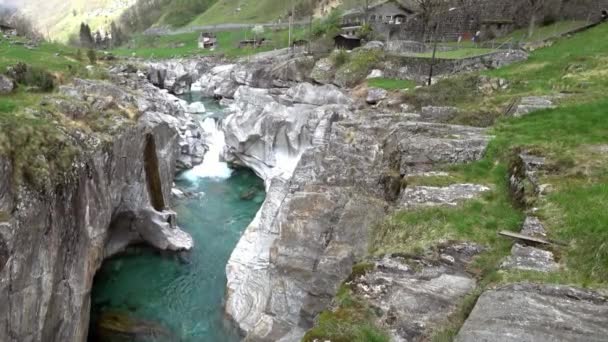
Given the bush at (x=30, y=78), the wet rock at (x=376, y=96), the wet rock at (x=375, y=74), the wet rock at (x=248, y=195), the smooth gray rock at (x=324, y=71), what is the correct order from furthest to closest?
1. the smooth gray rock at (x=324, y=71)
2. the wet rock at (x=375, y=74)
3. the wet rock at (x=376, y=96)
4. the wet rock at (x=248, y=195)
5. the bush at (x=30, y=78)

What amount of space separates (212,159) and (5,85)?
839 inches

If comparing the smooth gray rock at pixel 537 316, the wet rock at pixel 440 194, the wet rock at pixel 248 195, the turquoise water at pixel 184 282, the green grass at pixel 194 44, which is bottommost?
the wet rock at pixel 248 195

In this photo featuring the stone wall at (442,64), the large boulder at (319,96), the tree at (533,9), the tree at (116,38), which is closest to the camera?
the stone wall at (442,64)

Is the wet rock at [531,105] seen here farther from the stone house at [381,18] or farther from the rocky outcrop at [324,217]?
the stone house at [381,18]

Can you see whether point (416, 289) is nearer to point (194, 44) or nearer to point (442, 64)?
point (442, 64)

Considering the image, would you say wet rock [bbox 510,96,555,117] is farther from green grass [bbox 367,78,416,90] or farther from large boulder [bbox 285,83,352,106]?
large boulder [bbox 285,83,352,106]

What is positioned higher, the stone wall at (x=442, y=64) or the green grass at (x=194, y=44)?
the stone wall at (x=442, y=64)

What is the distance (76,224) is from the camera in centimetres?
1686

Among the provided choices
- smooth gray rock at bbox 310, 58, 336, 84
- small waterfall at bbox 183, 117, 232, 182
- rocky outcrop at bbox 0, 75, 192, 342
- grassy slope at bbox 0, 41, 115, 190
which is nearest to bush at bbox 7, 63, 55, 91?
rocky outcrop at bbox 0, 75, 192, 342

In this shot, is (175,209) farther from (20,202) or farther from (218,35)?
(218,35)

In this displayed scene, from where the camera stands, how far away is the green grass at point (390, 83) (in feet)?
134

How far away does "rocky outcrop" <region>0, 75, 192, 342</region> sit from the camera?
1326 cm

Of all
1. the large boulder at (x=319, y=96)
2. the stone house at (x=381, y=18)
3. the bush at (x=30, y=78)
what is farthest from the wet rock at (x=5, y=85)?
the stone house at (x=381, y=18)

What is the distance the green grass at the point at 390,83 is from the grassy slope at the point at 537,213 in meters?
21.1
